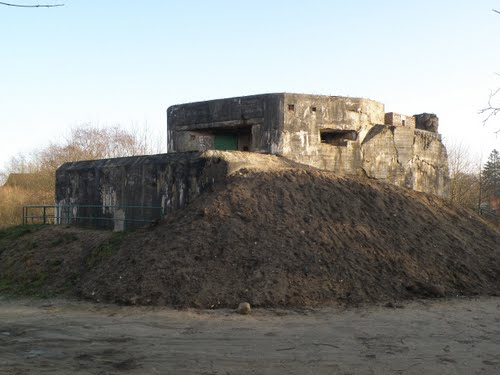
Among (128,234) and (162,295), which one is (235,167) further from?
(162,295)

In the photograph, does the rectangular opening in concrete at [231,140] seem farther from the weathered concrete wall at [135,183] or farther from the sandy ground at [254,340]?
the sandy ground at [254,340]

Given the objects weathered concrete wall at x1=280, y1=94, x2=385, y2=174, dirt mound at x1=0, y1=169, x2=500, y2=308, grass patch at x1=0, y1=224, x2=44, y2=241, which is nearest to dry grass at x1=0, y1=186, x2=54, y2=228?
grass patch at x1=0, y1=224, x2=44, y2=241

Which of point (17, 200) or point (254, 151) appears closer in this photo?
point (254, 151)

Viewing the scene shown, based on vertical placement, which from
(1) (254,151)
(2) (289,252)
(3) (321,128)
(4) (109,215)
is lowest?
(2) (289,252)

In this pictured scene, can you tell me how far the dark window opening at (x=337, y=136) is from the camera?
12977 mm

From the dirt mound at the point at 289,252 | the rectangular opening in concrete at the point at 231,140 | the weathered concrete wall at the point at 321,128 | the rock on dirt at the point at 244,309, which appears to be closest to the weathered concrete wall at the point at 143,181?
the dirt mound at the point at 289,252

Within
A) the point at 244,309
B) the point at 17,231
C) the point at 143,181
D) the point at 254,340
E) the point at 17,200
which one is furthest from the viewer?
the point at 17,200

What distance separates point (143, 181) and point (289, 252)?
4.23 meters

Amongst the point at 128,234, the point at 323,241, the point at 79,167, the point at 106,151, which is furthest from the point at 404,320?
the point at 106,151

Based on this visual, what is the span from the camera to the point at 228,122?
1296 centimetres

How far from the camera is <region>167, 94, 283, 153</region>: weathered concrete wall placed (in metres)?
12.4

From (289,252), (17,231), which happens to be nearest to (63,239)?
(17,231)

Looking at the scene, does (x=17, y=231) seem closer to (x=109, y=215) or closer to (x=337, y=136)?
(x=109, y=215)

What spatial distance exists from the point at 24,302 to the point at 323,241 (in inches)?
209
